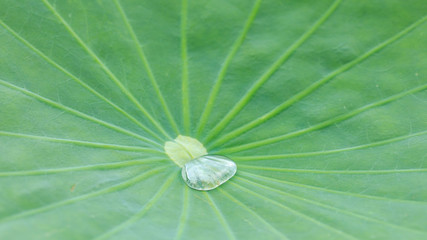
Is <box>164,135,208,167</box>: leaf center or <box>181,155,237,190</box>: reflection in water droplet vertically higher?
<box>164,135,208,167</box>: leaf center

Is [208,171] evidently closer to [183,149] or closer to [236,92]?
[183,149]

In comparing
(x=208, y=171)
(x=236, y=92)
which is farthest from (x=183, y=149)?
(x=236, y=92)

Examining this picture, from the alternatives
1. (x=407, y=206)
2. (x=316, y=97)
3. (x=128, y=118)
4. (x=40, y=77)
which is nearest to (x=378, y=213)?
(x=407, y=206)

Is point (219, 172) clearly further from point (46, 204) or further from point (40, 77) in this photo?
point (40, 77)

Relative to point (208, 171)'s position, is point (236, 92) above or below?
above

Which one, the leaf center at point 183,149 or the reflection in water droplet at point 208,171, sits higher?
the leaf center at point 183,149
